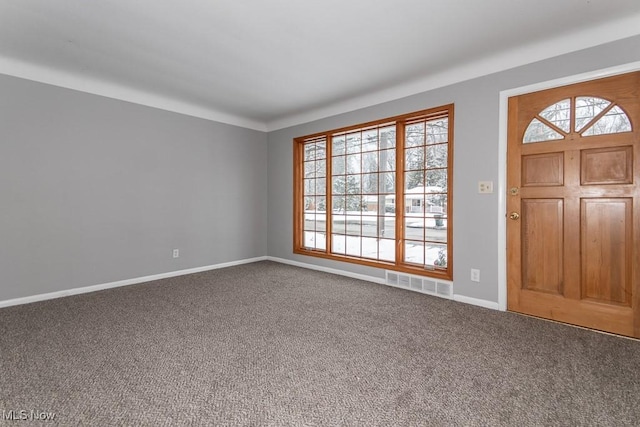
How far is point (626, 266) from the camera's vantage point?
2516 mm

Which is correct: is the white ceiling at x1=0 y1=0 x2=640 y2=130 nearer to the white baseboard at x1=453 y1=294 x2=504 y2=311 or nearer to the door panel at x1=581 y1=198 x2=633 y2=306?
the door panel at x1=581 y1=198 x2=633 y2=306

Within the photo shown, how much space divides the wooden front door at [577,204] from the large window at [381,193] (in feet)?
2.27

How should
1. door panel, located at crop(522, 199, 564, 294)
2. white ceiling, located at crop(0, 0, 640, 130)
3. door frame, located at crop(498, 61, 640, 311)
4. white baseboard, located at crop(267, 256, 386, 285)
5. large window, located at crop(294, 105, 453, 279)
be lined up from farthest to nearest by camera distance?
white baseboard, located at crop(267, 256, 386, 285), large window, located at crop(294, 105, 453, 279), door frame, located at crop(498, 61, 640, 311), door panel, located at crop(522, 199, 564, 294), white ceiling, located at crop(0, 0, 640, 130)

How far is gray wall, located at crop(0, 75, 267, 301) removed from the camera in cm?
322

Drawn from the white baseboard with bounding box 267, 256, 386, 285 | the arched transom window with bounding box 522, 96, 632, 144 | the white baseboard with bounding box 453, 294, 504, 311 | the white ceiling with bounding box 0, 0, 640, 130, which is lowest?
the white baseboard with bounding box 453, 294, 504, 311

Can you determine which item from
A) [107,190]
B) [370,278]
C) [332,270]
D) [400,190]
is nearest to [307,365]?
[370,278]

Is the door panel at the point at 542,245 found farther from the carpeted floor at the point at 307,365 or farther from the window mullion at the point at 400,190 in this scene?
the window mullion at the point at 400,190

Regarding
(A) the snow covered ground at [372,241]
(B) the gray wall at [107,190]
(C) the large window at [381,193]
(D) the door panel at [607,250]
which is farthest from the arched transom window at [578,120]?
(B) the gray wall at [107,190]

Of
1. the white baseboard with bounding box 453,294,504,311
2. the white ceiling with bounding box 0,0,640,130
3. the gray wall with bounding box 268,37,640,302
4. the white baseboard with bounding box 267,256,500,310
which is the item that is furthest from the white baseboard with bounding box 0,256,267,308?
the gray wall with bounding box 268,37,640,302

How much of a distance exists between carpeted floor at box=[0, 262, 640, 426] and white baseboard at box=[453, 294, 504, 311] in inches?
4.2

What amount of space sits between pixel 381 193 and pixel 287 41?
7.33 feet

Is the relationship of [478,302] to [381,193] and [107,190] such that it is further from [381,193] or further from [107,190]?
[107,190]

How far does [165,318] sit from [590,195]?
12.8 feet

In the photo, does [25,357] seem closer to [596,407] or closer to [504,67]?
[596,407]
